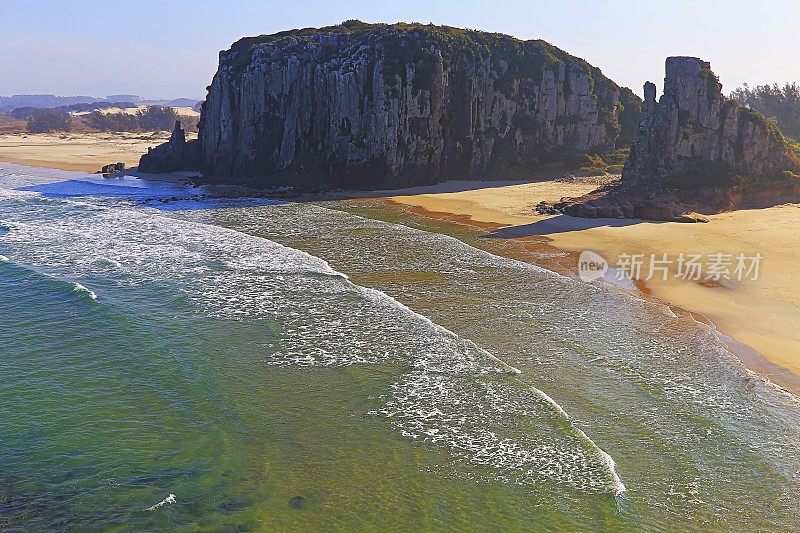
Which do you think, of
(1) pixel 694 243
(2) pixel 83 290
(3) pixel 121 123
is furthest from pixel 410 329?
(3) pixel 121 123

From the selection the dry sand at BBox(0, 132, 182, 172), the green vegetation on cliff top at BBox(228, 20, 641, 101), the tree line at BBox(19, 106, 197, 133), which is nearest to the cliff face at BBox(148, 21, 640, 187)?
the green vegetation on cliff top at BBox(228, 20, 641, 101)

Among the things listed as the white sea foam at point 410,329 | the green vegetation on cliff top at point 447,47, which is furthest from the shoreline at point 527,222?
the green vegetation on cliff top at point 447,47

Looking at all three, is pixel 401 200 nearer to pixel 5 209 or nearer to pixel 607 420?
pixel 5 209

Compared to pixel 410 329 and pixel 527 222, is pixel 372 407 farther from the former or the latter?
pixel 527 222

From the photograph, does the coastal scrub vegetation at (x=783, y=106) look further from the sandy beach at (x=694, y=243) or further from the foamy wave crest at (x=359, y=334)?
the foamy wave crest at (x=359, y=334)

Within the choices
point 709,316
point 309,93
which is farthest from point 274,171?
point 709,316

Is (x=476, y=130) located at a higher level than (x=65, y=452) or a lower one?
higher
